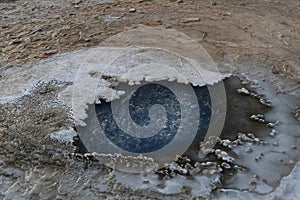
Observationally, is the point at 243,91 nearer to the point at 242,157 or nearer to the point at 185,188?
the point at 242,157

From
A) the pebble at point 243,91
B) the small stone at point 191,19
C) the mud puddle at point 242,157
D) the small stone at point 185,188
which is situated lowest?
the small stone at point 185,188

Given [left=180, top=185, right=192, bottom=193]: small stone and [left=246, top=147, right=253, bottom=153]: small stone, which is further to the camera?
[left=246, top=147, right=253, bottom=153]: small stone

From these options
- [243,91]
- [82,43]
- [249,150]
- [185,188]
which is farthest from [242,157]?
[82,43]

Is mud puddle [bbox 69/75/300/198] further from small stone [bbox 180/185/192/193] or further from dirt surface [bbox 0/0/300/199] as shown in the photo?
dirt surface [bbox 0/0/300/199]

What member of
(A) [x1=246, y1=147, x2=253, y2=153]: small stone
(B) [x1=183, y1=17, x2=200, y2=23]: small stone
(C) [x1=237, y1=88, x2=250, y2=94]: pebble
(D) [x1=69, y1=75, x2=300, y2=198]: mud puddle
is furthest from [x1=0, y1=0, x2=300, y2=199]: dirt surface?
(A) [x1=246, y1=147, x2=253, y2=153]: small stone

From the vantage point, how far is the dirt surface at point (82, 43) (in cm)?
271

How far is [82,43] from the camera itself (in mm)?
3967

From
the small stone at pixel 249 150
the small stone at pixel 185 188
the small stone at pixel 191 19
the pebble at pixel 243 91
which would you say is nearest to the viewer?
the small stone at pixel 185 188

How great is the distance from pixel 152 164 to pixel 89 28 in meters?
1.82

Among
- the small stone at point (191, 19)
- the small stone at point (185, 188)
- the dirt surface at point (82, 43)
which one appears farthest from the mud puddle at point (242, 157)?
the small stone at point (191, 19)

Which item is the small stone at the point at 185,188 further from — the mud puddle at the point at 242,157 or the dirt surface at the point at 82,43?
the dirt surface at the point at 82,43

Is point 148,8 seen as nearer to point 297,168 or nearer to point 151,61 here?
point 151,61

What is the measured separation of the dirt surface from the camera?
107 inches

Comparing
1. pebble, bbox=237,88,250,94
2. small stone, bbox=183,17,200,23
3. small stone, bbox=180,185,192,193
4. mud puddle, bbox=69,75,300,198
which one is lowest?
small stone, bbox=180,185,192,193
